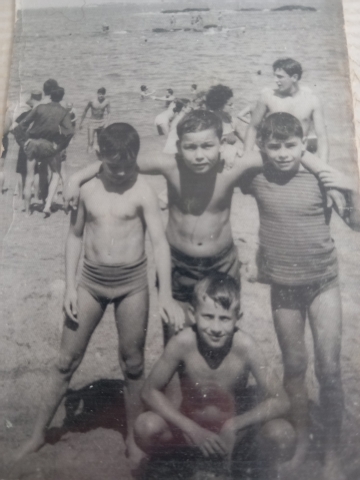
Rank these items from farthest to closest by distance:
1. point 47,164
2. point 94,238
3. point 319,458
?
1. point 47,164
2. point 94,238
3. point 319,458

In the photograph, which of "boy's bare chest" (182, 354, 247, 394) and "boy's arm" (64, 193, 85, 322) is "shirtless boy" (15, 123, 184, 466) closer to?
"boy's arm" (64, 193, 85, 322)

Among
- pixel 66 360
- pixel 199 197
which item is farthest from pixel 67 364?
pixel 199 197

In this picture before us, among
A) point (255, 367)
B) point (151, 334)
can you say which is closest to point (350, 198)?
point (255, 367)

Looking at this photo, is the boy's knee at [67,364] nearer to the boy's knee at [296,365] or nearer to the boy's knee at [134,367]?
the boy's knee at [134,367]

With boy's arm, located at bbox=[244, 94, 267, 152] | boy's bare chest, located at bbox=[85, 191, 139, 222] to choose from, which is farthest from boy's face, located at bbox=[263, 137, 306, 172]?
boy's bare chest, located at bbox=[85, 191, 139, 222]

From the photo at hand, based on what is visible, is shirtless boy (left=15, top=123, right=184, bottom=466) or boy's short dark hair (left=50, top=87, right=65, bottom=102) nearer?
shirtless boy (left=15, top=123, right=184, bottom=466)

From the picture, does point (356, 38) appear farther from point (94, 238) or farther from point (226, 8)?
point (94, 238)

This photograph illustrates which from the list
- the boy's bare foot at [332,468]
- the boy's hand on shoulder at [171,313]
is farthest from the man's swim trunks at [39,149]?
the boy's bare foot at [332,468]

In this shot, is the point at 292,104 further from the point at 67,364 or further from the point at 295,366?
the point at 67,364
